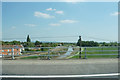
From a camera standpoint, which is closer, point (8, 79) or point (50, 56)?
point (8, 79)

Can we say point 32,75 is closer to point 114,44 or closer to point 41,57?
point 41,57

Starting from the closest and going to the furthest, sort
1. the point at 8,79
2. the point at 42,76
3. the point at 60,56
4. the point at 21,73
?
1. the point at 8,79
2. the point at 42,76
3. the point at 21,73
4. the point at 60,56

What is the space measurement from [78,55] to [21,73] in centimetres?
496

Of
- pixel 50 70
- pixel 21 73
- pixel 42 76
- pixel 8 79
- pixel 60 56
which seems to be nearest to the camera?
pixel 8 79

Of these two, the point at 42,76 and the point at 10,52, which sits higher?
the point at 10,52

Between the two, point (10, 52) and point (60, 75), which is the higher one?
point (10, 52)

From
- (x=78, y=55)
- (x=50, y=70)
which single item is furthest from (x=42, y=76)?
(x=78, y=55)

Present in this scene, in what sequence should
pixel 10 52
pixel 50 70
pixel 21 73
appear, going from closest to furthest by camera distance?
1. pixel 21 73
2. pixel 50 70
3. pixel 10 52

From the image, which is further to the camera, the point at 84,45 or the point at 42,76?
the point at 84,45

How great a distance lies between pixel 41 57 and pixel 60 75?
436 centimetres

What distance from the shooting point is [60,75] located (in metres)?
5.75

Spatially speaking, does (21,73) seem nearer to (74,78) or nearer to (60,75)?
(60,75)

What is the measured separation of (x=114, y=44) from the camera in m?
10.6

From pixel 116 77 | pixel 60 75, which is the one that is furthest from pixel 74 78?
pixel 116 77
